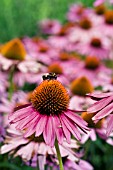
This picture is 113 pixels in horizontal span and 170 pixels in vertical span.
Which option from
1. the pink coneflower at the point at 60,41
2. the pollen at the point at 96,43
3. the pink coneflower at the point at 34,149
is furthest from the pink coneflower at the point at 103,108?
the pink coneflower at the point at 60,41

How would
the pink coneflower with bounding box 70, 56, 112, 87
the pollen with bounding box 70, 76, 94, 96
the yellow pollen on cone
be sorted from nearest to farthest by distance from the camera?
the pollen with bounding box 70, 76, 94, 96
the pink coneflower with bounding box 70, 56, 112, 87
the yellow pollen on cone

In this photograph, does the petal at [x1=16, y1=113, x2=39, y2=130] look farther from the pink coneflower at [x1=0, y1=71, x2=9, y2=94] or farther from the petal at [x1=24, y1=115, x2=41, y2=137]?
the pink coneflower at [x1=0, y1=71, x2=9, y2=94]

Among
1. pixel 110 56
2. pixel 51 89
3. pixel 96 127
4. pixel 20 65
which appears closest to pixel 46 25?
pixel 110 56

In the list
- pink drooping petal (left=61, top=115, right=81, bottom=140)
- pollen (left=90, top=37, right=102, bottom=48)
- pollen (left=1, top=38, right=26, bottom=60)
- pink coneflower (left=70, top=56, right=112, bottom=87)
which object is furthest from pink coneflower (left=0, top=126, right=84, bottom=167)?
pollen (left=90, top=37, right=102, bottom=48)

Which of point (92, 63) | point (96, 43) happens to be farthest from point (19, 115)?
point (96, 43)

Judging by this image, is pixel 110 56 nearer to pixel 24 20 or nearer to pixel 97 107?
pixel 24 20

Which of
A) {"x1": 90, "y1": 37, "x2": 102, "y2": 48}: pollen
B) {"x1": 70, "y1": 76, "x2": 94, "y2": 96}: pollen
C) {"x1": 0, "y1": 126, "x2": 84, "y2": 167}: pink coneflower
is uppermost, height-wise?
{"x1": 90, "y1": 37, "x2": 102, "y2": 48}: pollen

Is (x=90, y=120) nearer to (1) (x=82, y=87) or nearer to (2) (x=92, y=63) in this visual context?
(1) (x=82, y=87)
